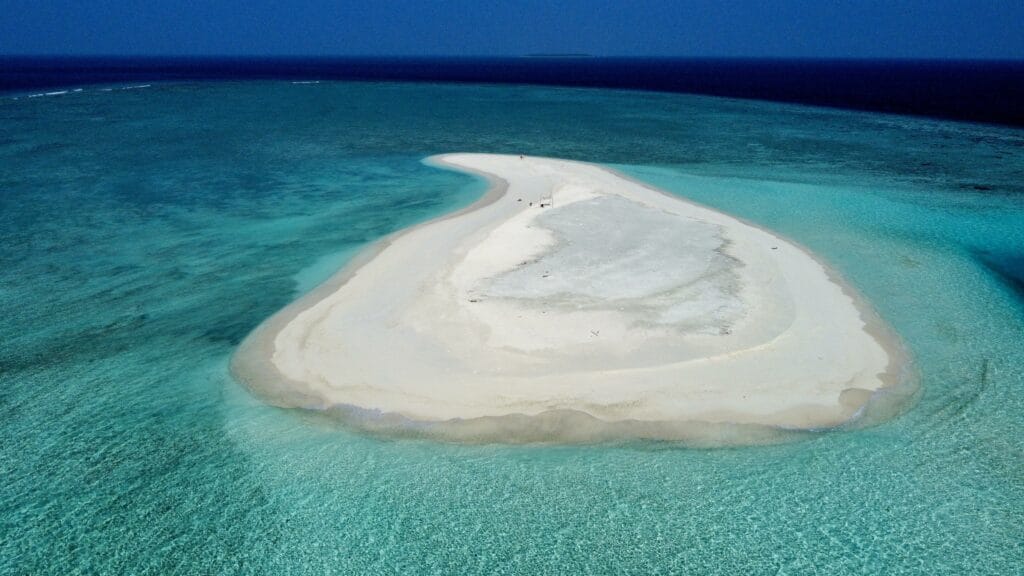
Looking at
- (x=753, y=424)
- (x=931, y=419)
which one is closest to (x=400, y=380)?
(x=753, y=424)

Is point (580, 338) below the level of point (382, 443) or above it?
above

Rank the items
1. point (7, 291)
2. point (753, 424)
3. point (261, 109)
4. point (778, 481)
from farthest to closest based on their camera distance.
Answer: point (261, 109), point (7, 291), point (753, 424), point (778, 481)

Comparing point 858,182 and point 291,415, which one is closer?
point 291,415

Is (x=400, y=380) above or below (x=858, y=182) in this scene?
below

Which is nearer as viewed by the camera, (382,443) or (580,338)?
(382,443)

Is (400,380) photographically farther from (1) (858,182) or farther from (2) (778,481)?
(1) (858,182)
